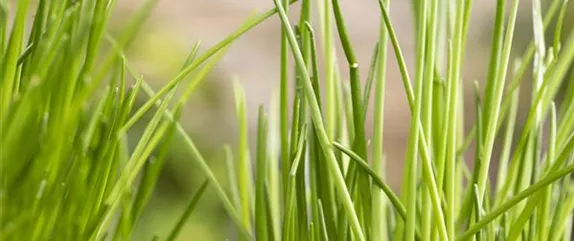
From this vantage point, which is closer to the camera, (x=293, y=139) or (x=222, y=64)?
(x=293, y=139)

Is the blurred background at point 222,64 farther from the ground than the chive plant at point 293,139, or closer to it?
closer to it

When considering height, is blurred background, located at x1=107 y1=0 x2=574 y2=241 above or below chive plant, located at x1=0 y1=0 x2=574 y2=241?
below

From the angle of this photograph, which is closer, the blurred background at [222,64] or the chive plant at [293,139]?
the chive plant at [293,139]

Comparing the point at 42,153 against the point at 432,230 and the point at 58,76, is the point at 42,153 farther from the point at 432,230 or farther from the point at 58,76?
the point at 432,230

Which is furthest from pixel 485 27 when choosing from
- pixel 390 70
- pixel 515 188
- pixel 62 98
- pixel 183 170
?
pixel 62 98
